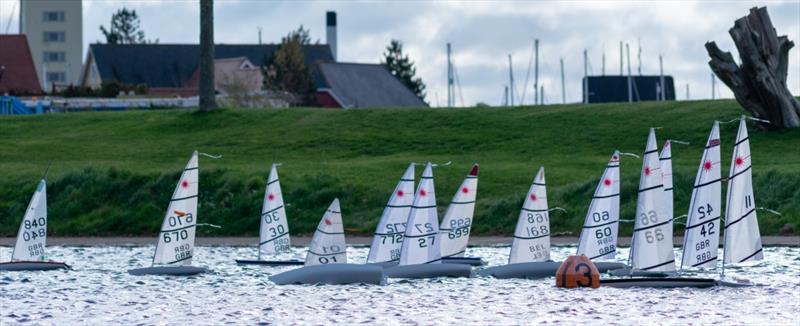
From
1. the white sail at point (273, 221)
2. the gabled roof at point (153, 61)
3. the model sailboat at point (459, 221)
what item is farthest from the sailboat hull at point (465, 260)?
the gabled roof at point (153, 61)

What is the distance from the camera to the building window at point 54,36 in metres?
178

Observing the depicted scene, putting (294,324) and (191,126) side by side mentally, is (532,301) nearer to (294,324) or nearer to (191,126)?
(294,324)

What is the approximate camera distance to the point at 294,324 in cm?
3291

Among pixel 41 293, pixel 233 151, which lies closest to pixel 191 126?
pixel 233 151

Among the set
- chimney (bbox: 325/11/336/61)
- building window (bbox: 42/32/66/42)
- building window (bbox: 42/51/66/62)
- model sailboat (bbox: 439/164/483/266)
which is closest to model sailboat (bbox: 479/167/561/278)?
model sailboat (bbox: 439/164/483/266)

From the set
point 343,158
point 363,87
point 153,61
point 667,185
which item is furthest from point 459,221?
point 153,61

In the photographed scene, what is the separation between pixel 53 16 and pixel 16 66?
4528cm

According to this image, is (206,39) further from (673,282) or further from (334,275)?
(673,282)

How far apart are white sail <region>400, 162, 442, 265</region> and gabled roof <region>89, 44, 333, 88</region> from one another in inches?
4071

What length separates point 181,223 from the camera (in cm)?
4231

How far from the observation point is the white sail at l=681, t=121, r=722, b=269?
120 feet

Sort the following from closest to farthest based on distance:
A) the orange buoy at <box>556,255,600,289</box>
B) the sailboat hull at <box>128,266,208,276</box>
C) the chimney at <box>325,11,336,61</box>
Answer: the orange buoy at <box>556,255,600,289</box>
the sailboat hull at <box>128,266,208,276</box>
the chimney at <box>325,11,336,61</box>

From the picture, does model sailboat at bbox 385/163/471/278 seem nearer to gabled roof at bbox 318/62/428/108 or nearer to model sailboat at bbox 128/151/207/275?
model sailboat at bbox 128/151/207/275

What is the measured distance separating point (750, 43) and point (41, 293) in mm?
35882
